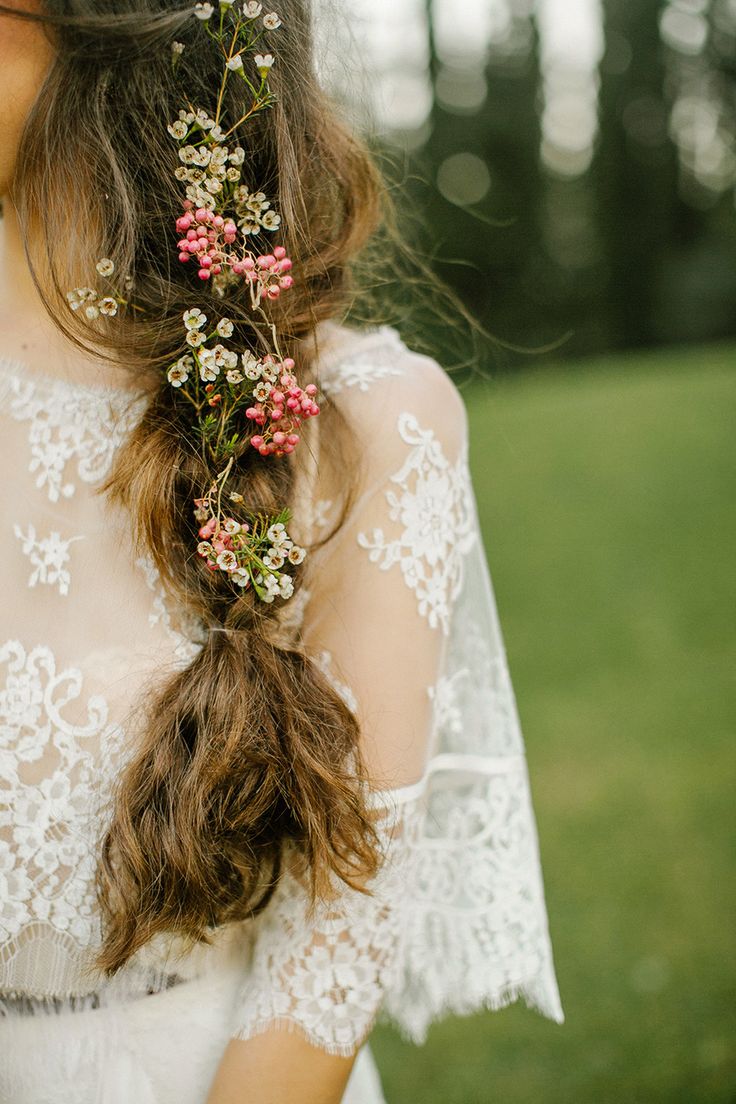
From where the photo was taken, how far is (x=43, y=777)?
1400 mm

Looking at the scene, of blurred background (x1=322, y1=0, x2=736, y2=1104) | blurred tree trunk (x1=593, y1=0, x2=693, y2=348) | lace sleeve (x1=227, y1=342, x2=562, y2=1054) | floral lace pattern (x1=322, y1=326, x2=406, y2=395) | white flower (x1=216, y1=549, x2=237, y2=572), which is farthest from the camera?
blurred tree trunk (x1=593, y1=0, x2=693, y2=348)

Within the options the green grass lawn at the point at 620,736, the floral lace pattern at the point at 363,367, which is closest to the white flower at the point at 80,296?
the floral lace pattern at the point at 363,367

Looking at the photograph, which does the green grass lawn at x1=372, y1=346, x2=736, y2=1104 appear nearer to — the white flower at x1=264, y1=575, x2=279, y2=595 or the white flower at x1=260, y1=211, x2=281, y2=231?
the white flower at x1=260, y1=211, x2=281, y2=231

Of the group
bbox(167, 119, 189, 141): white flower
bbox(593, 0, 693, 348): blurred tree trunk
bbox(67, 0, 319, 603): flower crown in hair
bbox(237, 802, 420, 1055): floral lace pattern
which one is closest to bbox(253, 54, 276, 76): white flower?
bbox(67, 0, 319, 603): flower crown in hair

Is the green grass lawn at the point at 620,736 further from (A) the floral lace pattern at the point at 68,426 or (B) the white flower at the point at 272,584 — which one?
(B) the white flower at the point at 272,584

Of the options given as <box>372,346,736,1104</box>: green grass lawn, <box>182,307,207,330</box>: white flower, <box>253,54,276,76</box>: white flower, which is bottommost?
<box>372,346,736,1104</box>: green grass lawn

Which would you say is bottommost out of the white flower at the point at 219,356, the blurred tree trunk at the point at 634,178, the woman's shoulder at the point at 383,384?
the blurred tree trunk at the point at 634,178

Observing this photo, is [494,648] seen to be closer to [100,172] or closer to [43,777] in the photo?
[43,777]

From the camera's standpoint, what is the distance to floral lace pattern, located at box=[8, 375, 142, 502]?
59.7 inches

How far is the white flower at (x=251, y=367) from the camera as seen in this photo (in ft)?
4.43

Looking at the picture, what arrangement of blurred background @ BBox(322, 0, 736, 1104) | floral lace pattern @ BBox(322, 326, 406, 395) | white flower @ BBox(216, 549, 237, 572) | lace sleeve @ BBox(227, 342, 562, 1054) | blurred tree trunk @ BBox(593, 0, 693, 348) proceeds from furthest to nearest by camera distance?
1. blurred tree trunk @ BBox(593, 0, 693, 348)
2. blurred background @ BBox(322, 0, 736, 1104)
3. floral lace pattern @ BBox(322, 326, 406, 395)
4. lace sleeve @ BBox(227, 342, 562, 1054)
5. white flower @ BBox(216, 549, 237, 572)

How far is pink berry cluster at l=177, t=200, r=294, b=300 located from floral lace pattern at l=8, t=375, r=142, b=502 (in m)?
0.27

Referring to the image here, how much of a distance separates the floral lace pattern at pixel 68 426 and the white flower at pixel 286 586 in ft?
1.17

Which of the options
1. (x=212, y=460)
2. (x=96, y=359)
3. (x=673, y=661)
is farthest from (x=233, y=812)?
(x=673, y=661)
